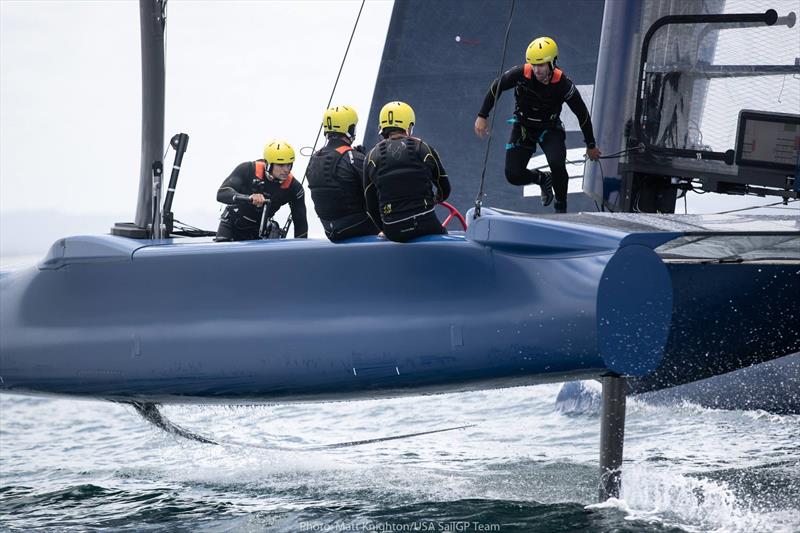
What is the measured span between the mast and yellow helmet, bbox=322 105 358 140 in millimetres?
1083

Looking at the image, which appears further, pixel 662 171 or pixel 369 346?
pixel 662 171

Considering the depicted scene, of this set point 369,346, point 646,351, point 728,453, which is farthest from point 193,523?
point 728,453

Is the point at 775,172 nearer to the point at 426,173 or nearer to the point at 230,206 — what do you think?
the point at 426,173

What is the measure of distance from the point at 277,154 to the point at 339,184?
3.22 feet

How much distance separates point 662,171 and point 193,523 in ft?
9.12

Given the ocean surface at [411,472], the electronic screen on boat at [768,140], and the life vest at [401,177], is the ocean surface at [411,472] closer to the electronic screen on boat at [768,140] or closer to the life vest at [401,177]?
the life vest at [401,177]

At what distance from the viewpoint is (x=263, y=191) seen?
6133mm

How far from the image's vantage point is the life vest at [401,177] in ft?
15.9

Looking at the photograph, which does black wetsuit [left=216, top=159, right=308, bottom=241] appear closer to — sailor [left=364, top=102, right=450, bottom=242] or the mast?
the mast

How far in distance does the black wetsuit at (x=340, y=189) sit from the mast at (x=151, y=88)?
110 centimetres

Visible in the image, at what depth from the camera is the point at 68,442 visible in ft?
25.6

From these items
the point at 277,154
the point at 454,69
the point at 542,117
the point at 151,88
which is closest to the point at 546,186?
the point at 542,117

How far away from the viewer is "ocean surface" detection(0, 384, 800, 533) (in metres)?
4.71

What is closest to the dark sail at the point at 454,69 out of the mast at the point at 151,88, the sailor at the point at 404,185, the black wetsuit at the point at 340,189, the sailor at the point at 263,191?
the sailor at the point at 263,191
